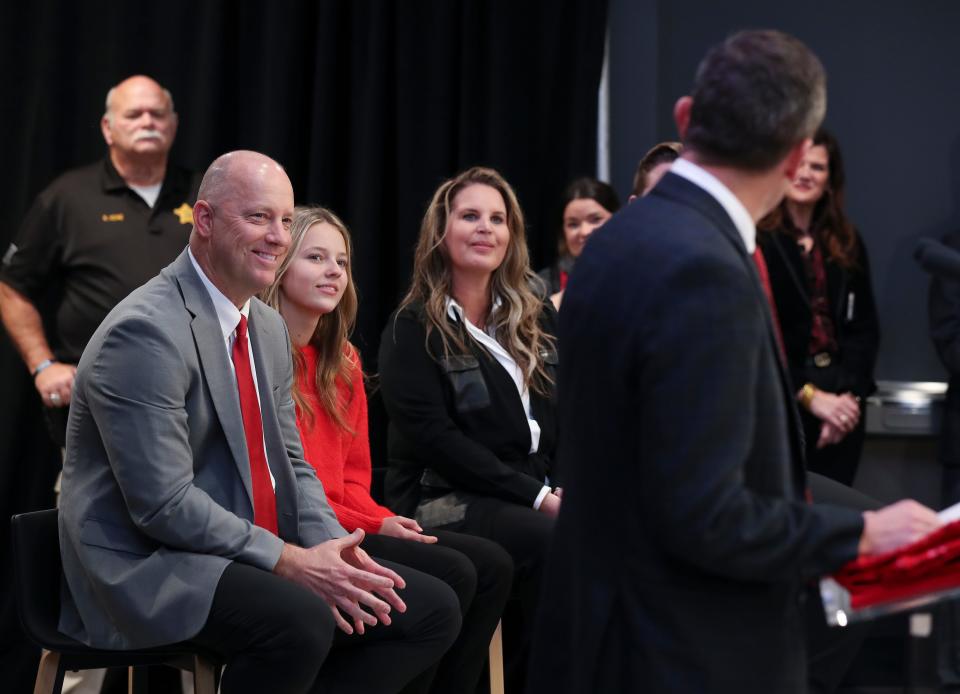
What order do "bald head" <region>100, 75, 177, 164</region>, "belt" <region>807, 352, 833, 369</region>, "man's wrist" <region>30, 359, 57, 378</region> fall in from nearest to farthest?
"man's wrist" <region>30, 359, 57, 378</region>
"bald head" <region>100, 75, 177, 164</region>
"belt" <region>807, 352, 833, 369</region>

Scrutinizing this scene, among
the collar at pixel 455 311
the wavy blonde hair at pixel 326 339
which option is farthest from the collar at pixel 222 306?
the collar at pixel 455 311

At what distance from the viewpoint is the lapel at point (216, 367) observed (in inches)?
94.3

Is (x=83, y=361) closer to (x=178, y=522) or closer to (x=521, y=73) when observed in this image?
(x=178, y=522)

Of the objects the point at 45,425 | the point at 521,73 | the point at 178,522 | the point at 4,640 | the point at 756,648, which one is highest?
the point at 521,73

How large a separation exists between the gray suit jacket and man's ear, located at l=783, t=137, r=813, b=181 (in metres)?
1.26

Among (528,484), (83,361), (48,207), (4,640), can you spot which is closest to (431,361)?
(528,484)

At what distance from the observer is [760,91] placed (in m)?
1.43

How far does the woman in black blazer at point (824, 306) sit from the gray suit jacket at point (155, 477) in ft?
6.47

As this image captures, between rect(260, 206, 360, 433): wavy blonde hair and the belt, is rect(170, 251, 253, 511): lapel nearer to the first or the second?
rect(260, 206, 360, 433): wavy blonde hair

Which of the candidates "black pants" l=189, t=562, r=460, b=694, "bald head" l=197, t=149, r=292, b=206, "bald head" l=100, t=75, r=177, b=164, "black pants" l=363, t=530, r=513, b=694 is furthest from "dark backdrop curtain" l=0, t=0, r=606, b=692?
"black pants" l=189, t=562, r=460, b=694

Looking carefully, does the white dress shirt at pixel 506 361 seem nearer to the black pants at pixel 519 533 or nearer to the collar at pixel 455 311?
the collar at pixel 455 311

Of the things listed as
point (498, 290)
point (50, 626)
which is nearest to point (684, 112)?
point (50, 626)

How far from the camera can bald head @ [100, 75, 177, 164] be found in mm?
3824

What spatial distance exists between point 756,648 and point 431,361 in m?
1.92
